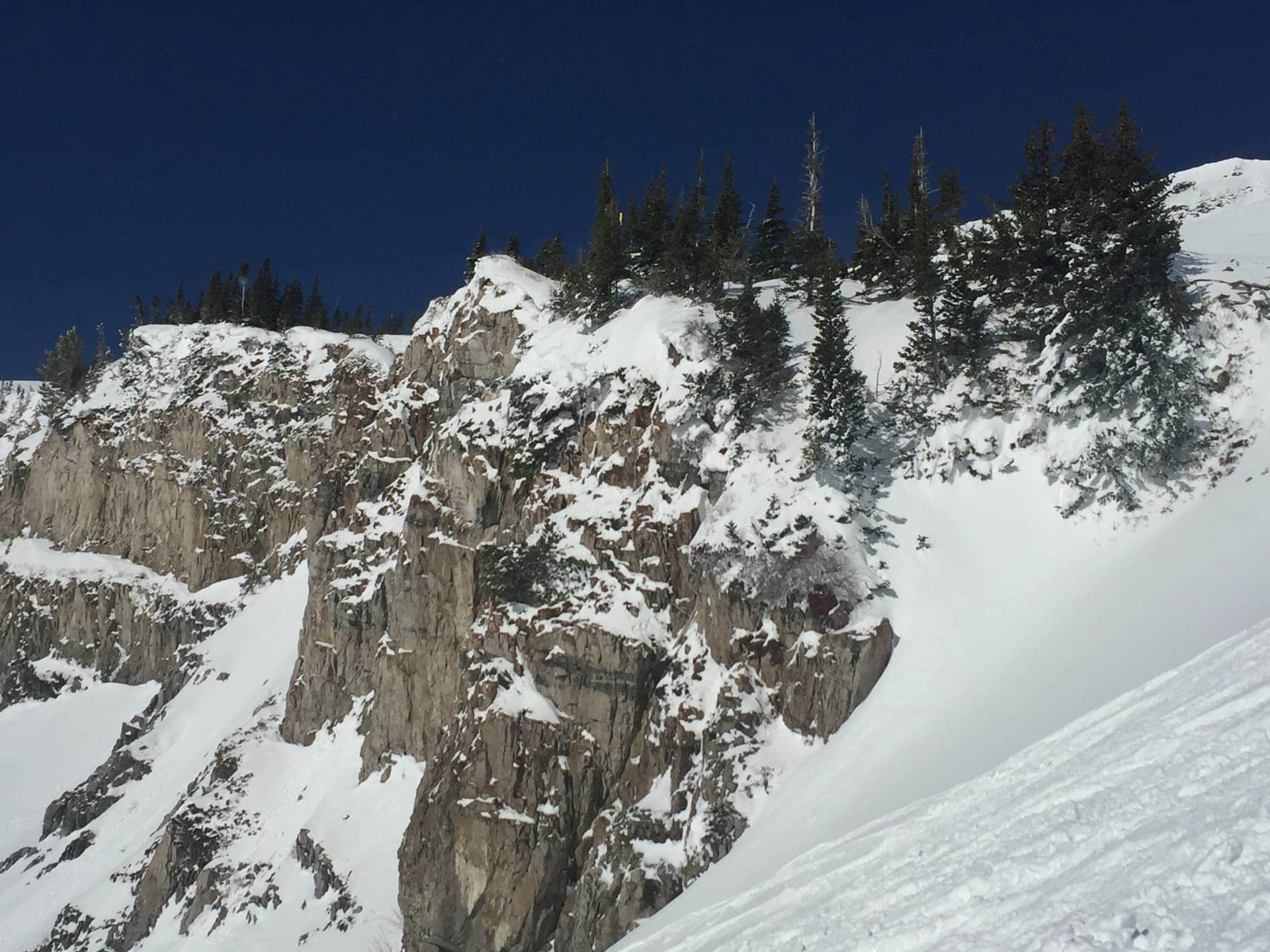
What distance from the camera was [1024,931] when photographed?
7918 mm

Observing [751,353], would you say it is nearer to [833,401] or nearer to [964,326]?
[833,401]

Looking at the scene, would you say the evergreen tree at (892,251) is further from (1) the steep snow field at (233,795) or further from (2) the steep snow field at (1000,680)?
(1) the steep snow field at (233,795)

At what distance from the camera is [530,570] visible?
32.5m

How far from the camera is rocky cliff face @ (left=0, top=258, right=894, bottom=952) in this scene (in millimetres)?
26500

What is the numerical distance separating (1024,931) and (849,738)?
55.0ft

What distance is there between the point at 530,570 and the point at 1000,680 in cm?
1717

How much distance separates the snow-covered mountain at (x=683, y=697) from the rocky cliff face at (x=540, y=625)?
15 cm

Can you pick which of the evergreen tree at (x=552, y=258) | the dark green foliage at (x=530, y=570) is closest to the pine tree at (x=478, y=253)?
the evergreen tree at (x=552, y=258)

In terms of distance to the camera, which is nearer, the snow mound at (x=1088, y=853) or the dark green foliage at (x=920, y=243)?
the snow mound at (x=1088, y=853)

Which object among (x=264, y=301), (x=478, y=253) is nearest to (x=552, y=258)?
(x=478, y=253)

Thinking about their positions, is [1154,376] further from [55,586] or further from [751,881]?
[55,586]

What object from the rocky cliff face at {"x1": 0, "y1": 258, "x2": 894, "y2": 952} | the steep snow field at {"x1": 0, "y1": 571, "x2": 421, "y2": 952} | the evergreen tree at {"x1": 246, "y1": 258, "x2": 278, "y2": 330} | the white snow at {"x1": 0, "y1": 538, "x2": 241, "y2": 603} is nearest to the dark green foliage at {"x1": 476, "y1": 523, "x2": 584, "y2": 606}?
the rocky cliff face at {"x1": 0, "y1": 258, "x2": 894, "y2": 952}

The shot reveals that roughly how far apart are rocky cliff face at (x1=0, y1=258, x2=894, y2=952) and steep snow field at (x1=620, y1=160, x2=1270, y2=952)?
6.63 ft

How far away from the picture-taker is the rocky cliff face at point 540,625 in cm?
2650
